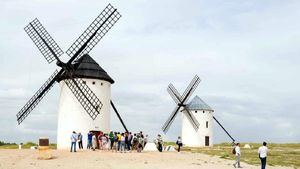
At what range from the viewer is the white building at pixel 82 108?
40094 millimetres

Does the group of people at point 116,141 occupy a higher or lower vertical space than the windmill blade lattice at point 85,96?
lower

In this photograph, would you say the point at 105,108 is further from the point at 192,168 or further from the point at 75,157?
the point at 192,168

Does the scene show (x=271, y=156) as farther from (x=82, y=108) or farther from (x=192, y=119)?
(x=192, y=119)

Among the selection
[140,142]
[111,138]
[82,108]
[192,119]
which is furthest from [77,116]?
[192,119]

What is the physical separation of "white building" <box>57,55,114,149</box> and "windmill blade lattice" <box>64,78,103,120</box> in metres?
0.63

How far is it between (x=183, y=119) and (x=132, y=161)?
4235 centimetres

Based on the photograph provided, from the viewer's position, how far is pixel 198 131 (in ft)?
227

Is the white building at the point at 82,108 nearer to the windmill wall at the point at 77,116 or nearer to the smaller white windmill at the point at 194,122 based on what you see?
the windmill wall at the point at 77,116

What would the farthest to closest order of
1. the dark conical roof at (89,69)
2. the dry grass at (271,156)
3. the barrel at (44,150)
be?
1. the dark conical roof at (89,69)
2. the dry grass at (271,156)
3. the barrel at (44,150)

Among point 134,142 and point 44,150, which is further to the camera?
point 134,142

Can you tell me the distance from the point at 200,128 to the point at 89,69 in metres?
32.6

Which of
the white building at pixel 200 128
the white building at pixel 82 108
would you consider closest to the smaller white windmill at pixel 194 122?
the white building at pixel 200 128

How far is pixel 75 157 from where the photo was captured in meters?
30.0

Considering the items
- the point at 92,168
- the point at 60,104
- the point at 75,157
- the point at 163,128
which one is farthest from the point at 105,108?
the point at 163,128
